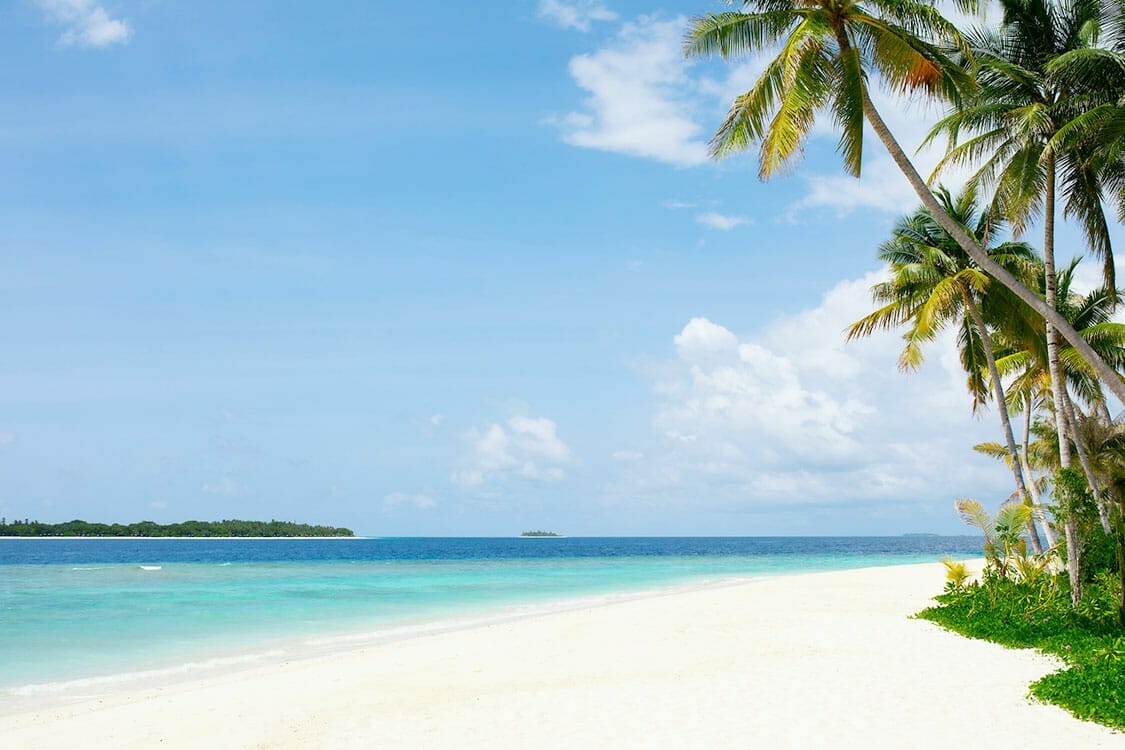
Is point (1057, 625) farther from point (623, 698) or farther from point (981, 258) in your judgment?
point (623, 698)

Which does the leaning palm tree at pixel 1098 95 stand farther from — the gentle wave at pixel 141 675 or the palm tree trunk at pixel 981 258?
the gentle wave at pixel 141 675

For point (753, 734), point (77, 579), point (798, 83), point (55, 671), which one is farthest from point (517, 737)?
point (77, 579)

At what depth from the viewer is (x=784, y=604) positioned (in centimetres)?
1709

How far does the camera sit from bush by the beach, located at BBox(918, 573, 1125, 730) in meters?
7.11

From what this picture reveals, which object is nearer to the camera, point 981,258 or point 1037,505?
point 981,258

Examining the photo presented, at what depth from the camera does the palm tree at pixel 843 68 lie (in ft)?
31.4

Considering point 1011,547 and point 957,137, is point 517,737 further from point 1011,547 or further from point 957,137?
point 957,137

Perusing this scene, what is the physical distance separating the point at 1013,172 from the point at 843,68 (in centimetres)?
419

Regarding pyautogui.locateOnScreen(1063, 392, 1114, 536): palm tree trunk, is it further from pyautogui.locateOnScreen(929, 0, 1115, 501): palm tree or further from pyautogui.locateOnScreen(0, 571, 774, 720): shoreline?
pyautogui.locateOnScreen(0, 571, 774, 720): shoreline

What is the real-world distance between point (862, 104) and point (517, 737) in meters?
8.02

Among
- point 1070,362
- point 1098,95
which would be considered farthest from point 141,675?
point 1070,362

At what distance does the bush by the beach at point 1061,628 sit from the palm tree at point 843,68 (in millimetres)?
3329

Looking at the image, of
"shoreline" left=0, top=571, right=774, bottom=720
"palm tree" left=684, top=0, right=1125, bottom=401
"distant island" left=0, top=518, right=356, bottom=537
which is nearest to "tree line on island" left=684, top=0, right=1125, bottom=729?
"palm tree" left=684, top=0, right=1125, bottom=401

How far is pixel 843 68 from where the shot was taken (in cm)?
980
